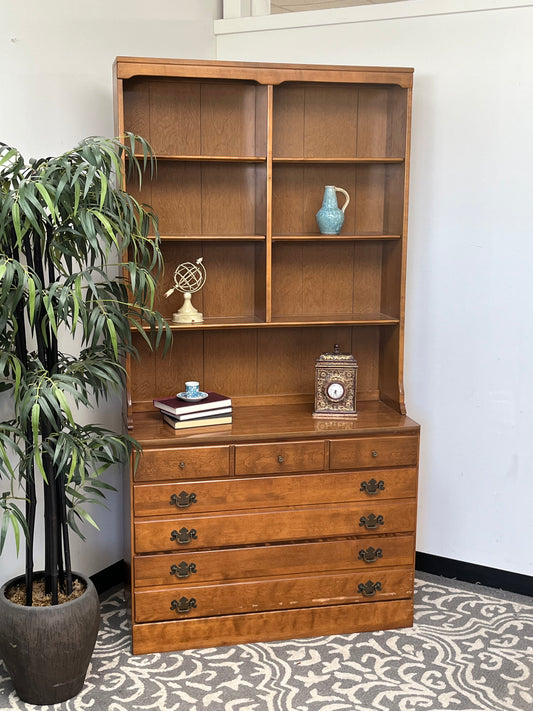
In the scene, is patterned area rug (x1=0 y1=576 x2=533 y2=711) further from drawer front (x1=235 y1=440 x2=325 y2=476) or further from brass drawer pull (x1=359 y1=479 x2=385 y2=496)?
drawer front (x1=235 y1=440 x2=325 y2=476)

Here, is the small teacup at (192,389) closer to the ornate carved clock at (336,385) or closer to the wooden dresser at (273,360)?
the wooden dresser at (273,360)

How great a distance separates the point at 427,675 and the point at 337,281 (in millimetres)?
1572

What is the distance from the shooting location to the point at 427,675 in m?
2.72

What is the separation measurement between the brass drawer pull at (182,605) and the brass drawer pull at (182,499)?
0.35 meters

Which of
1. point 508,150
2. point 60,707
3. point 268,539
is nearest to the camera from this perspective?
point 60,707

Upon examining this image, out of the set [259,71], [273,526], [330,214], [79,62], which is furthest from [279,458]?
[79,62]

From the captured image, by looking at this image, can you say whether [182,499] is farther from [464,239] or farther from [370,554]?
[464,239]

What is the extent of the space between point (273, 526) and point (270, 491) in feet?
0.43

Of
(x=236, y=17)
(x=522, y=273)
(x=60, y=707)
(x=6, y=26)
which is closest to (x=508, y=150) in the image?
(x=522, y=273)

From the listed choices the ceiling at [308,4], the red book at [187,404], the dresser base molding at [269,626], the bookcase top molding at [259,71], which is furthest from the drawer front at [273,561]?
the ceiling at [308,4]

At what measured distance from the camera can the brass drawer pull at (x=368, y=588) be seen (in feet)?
9.82

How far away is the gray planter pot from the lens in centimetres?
245

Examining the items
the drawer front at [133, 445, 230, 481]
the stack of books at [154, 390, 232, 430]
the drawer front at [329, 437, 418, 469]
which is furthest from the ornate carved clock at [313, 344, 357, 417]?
the drawer front at [133, 445, 230, 481]

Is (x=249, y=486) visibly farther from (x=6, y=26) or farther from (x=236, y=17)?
(x=236, y=17)
